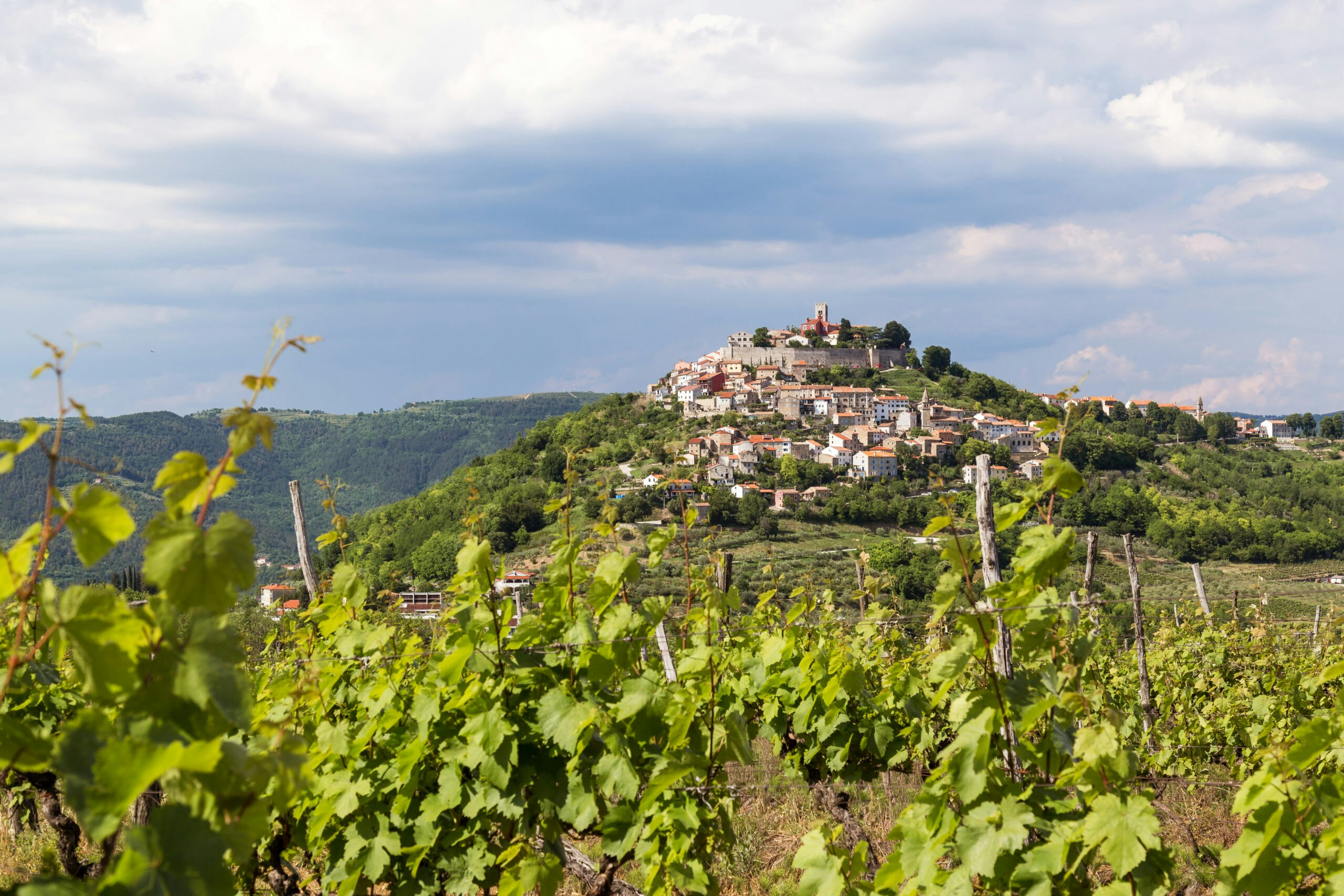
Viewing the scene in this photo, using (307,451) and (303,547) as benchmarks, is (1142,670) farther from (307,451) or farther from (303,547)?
(307,451)

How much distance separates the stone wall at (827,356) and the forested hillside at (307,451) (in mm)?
47972

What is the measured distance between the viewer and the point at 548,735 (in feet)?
7.70

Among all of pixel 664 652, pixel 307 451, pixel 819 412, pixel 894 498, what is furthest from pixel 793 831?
pixel 307 451

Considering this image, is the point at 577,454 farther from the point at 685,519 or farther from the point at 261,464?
the point at 261,464

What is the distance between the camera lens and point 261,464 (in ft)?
372

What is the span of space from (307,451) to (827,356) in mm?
93090

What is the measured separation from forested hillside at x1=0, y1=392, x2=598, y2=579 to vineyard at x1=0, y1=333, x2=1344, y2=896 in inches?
2493

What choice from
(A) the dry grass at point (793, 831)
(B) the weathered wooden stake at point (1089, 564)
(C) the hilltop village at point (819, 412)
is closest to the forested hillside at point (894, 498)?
(C) the hilltop village at point (819, 412)

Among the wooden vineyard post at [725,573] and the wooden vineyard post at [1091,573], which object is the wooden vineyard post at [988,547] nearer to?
the wooden vineyard post at [725,573]

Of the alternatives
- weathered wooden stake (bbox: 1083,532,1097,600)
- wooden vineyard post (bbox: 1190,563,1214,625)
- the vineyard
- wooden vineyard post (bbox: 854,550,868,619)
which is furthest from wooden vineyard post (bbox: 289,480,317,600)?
wooden vineyard post (bbox: 1190,563,1214,625)

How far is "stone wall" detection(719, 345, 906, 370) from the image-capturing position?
97.8 metres

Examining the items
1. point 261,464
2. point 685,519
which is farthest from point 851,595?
point 261,464

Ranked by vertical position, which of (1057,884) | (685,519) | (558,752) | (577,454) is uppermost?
(577,454)

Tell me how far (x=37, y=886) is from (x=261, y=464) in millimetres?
124301
